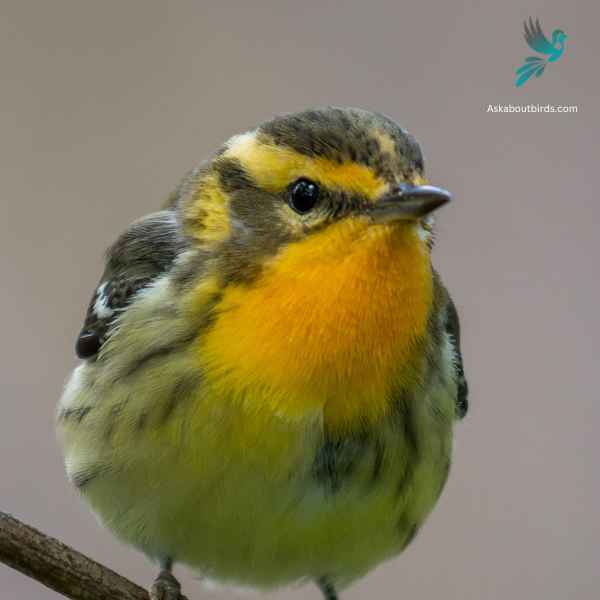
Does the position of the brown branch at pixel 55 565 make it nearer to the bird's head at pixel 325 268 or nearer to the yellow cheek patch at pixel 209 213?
the bird's head at pixel 325 268

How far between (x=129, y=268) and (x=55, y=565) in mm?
1375

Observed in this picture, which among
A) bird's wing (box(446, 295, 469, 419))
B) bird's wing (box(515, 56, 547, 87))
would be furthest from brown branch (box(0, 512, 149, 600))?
bird's wing (box(515, 56, 547, 87))

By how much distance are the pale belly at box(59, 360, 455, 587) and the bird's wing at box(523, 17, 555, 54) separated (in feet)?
11.3

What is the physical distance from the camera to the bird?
14.7ft

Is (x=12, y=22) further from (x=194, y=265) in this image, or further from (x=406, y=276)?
(x=406, y=276)

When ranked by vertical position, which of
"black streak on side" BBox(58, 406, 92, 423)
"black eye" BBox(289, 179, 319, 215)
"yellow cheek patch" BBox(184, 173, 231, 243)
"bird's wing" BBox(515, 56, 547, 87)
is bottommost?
"black streak on side" BBox(58, 406, 92, 423)

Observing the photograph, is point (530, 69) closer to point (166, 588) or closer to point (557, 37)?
point (557, 37)

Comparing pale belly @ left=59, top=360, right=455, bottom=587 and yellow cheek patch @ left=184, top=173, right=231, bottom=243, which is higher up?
yellow cheek patch @ left=184, top=173, right=231, bottom=243

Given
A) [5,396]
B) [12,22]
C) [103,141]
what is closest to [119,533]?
[5,396]

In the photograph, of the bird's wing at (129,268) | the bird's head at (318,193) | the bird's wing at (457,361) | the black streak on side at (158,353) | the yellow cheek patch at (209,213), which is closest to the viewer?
the bird's head at (318,193)

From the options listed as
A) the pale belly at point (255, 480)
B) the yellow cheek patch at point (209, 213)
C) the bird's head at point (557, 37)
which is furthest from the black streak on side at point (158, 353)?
the bird's head at point (557, 37)

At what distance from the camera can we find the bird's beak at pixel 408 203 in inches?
168

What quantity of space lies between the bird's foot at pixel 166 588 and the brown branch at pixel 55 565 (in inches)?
19.2

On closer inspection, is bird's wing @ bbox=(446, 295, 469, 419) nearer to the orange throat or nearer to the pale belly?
the pale belly
